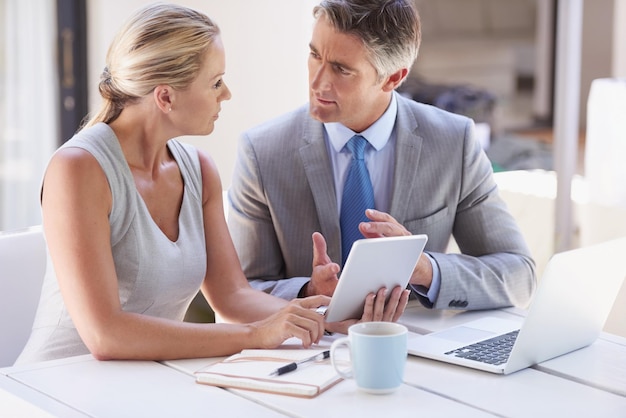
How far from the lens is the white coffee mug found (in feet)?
4.47

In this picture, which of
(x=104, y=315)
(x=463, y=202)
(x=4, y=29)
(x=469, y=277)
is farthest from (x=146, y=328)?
(x=4, y=29)

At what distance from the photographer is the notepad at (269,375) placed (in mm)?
1386

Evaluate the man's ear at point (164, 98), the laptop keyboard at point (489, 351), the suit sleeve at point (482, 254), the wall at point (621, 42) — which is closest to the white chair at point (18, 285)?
the man's ear at point (164, 98)

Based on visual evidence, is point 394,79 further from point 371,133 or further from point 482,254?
point 482,254

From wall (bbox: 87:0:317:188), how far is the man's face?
2.36 m

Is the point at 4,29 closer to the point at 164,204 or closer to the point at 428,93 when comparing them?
the point at 164,204

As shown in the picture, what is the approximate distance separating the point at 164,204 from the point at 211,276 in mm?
180

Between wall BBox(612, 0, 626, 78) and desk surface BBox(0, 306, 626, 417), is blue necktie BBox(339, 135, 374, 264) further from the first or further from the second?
wall BBox(612, 0, 626, 78)

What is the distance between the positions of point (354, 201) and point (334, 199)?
5 cm

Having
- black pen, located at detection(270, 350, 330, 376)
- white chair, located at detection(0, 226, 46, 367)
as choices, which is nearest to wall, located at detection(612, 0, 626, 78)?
white chair, located at detection(0, 226, 46, 367)

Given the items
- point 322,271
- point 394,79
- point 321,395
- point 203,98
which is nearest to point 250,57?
point 394,79

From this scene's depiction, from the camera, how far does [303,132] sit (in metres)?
2.13

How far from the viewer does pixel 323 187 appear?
208 centimetres

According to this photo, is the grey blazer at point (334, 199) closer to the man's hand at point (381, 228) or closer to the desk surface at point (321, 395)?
the man's hand at point (381, 228)
